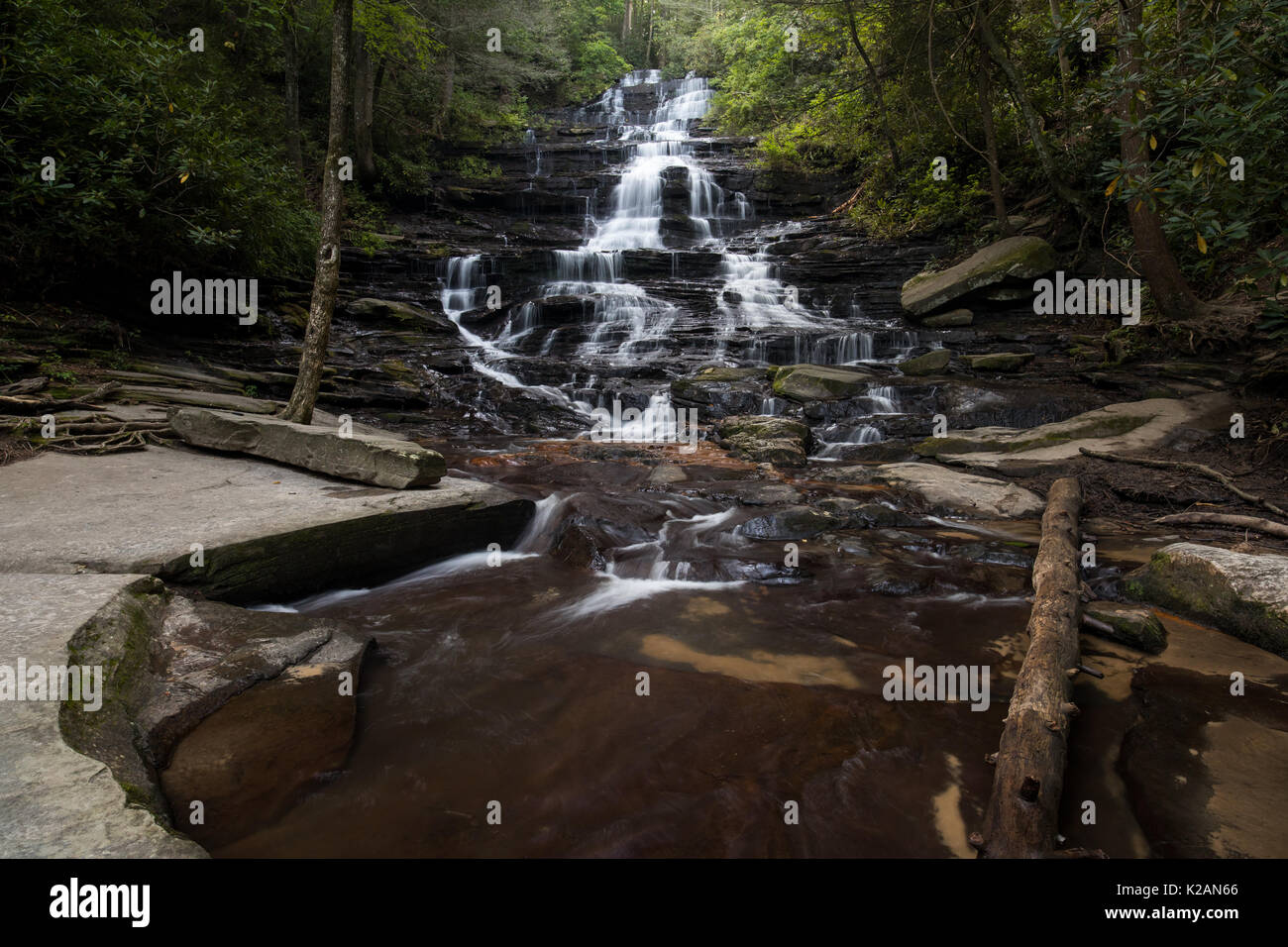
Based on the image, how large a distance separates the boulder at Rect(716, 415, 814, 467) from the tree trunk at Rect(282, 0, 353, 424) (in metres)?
5.73

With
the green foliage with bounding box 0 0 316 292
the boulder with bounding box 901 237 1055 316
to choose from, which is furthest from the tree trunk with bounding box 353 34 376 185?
the boulder with bounding box 901 237 1055 316

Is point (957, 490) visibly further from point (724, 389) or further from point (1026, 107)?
point (1026, 107)

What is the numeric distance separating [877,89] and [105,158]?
1645 centimetres

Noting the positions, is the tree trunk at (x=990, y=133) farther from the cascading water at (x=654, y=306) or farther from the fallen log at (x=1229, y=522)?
the fallen log at (x=1229, y=522)

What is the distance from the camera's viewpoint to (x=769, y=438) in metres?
9.36

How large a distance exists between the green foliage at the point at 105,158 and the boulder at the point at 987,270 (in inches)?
514

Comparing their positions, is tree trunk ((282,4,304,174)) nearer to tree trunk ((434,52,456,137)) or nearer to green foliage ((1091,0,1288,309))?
tree trunk ((434,52,456,137))

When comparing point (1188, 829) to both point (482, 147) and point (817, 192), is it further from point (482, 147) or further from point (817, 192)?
point (482, 147)

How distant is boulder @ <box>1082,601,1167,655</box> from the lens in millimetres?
3787

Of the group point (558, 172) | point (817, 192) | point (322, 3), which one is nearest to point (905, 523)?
point (322, 3)

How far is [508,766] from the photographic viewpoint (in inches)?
114

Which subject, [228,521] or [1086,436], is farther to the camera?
[1086,436]

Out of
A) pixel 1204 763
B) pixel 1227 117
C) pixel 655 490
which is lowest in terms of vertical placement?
pixel 1204 763

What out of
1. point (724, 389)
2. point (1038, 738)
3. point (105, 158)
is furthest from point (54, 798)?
point (724, 389)
